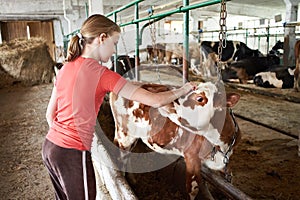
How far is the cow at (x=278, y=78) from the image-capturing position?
24.9 ft

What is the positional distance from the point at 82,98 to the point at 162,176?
167cm

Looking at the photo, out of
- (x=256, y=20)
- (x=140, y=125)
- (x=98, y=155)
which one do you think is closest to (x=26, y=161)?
(x=98, y=155)

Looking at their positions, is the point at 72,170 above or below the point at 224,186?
above

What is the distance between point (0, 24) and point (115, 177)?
61.7ft

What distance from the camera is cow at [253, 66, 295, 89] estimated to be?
759 cm

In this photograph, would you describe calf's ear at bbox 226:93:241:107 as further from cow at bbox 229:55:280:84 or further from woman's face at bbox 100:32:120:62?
cow at bbox 229:55:280:84

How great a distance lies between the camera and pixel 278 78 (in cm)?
770

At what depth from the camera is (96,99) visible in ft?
4.91

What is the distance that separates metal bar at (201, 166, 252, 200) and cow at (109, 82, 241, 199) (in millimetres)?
112

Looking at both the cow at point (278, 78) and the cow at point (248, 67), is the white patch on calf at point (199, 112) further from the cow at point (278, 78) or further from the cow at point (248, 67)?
the cow at point (248, 67)

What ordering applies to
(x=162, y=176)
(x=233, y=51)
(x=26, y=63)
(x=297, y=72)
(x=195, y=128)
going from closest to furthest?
(x=195, y=128), (x=162, y=176), (x=297, y=72), (x=26, y=63), (x=233, y=51)

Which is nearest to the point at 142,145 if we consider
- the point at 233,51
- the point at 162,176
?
the point at 162,176

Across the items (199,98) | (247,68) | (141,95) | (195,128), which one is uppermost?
(141,95)

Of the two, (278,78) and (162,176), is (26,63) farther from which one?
(162,176)
